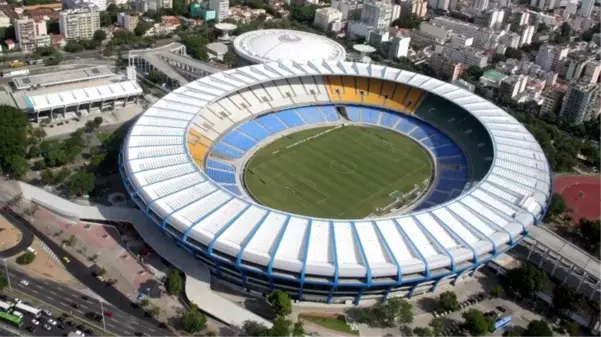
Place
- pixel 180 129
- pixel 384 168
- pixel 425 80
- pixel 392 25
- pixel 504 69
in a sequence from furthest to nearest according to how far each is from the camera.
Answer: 1. pixel 392 25
2. pixel 504 69
3. pixel 425 80
4. pixel 384 168
5. pixel 180 129

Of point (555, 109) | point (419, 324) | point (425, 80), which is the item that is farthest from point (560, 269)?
point (555, 109)

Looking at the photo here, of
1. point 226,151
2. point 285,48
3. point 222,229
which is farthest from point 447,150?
point 222,229

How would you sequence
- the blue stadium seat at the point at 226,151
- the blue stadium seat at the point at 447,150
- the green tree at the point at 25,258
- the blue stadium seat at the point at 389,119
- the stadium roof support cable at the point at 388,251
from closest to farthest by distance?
1. the stadium roof support cable at the point at 388,251
2. the green tree at the point at 25,258
3. the blue stadium seat at the point at 226,151
4. the blue stadium seat at the point at 447,150
5. the blue stadium seat at the point at 389,119

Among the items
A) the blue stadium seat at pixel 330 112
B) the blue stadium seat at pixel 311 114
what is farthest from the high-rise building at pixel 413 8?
the blue stadium seat at pixel 311 114

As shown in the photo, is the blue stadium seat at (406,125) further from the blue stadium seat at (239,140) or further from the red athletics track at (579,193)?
the blue stadium seat at (239,140)

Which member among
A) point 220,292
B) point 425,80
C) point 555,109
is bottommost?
point 220,292

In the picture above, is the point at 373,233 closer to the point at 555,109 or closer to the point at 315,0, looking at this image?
the point at 555,109

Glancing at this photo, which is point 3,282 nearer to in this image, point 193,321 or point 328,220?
point 193,321
